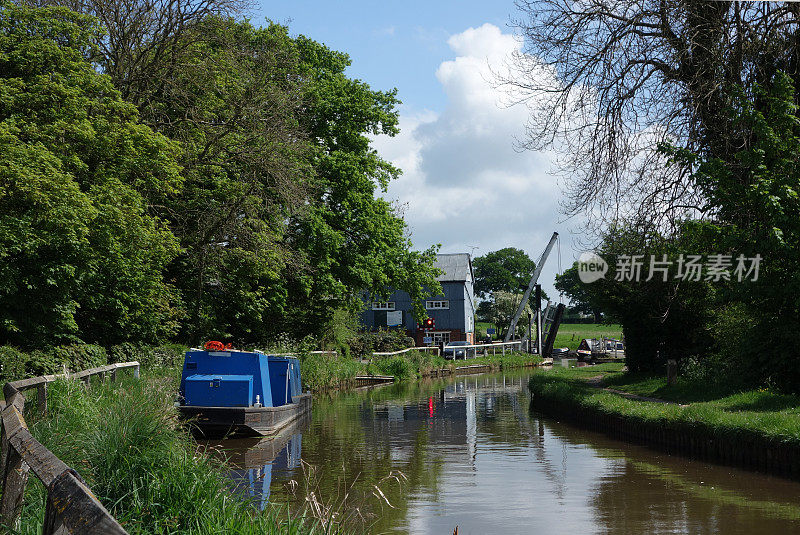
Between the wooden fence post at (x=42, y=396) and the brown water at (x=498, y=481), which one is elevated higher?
the wooden fence post at (x=42, y=396)

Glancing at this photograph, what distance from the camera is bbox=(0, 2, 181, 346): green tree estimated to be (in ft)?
60.7

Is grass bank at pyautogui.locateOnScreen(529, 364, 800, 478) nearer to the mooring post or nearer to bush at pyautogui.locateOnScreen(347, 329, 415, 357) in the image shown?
the mooring post

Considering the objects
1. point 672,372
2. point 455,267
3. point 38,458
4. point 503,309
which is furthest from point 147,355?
point 503,309

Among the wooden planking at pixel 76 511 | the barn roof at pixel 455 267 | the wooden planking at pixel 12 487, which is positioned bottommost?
the wooden planking at pixel 12 487

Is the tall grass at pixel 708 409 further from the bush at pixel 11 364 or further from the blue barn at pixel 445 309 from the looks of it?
the blue barn at pixel 445 309

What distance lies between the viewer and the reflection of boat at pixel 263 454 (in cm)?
1293

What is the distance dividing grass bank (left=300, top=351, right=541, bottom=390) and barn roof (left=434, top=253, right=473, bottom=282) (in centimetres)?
2068

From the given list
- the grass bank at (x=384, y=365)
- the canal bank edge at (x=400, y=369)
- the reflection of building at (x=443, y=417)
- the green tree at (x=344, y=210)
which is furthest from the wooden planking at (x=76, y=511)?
the green tree at (x=344, y=210)

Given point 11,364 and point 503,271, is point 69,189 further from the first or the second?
point 503,271

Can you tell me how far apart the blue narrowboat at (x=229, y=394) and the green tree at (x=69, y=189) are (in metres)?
3.97

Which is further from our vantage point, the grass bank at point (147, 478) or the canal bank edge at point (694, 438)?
the canal bank edge at point (694, 438)

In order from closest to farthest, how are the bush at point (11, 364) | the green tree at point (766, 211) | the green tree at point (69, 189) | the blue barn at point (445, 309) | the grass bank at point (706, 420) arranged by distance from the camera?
the grass bank at point (706, 420)
the green tree at point (766, 211)
the bush at point (11, 364)
the green tree at point (69, 189)
the blue barn at point (445, 309)

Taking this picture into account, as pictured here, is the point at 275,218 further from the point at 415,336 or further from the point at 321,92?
the point at 415,336

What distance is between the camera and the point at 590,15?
18.2 meters
